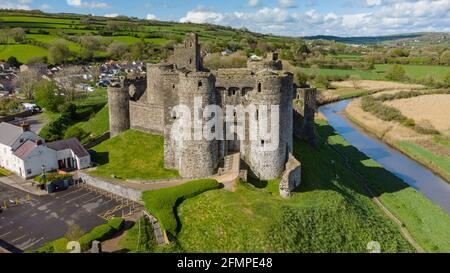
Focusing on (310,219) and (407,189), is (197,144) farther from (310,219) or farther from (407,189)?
(407,189)

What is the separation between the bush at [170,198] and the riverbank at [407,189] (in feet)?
52.4

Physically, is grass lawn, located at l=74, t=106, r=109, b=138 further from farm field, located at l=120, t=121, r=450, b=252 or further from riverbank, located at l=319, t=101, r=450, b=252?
riverbank, located at l=319, t=101, r=450, b=252

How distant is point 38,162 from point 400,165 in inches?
1519

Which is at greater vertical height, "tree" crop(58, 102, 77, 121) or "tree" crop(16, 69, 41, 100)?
"tree" crop(16, 69, 41, 100)

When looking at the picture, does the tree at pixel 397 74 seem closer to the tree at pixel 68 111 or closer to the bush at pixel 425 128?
the bush at pixel 425 128

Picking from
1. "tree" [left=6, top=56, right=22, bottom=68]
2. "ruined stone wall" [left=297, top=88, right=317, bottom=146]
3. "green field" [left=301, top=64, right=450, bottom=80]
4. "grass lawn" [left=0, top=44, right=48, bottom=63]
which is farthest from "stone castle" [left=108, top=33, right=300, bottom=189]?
"green field" [left=301, top=64, right=450, bottom=80]

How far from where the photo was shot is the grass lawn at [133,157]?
3145 cm

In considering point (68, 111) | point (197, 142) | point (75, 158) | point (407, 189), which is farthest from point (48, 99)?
point (407, 189)

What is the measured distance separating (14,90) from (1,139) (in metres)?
46.6

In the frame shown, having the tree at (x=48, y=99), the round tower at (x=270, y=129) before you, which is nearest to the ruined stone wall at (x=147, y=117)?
the round tower at (x=270, y=129)

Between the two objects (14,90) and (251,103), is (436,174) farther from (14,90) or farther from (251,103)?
(14,90)

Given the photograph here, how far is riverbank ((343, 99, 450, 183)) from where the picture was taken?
158 feet

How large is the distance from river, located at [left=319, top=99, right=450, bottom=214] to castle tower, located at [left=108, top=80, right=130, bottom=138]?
28924 millimetres
